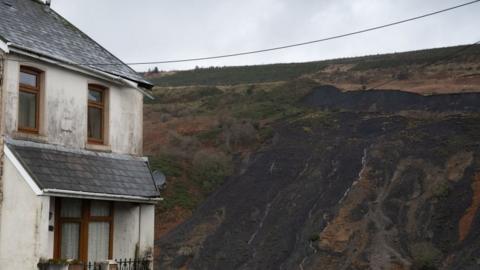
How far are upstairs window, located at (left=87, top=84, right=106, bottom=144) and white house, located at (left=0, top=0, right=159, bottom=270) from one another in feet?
0.08

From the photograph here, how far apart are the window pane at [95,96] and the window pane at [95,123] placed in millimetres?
233

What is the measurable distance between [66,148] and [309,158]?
3055 cm

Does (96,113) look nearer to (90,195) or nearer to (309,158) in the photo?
(90,195)

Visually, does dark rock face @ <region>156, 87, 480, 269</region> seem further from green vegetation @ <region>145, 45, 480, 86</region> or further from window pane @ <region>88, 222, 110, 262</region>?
green vegetation @ <region>145, 45, 480, 86</region>

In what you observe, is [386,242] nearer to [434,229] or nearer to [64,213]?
[434,229]

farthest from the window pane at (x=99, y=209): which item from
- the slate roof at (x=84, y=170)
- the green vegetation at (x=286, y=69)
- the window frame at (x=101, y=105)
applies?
the green vegetation at (x=286, y=69)

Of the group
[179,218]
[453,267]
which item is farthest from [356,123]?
[453,267]

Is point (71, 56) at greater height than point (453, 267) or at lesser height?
greater

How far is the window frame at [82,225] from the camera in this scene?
15.8 meters

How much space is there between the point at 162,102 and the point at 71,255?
2167 inches

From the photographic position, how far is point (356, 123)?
5066cm

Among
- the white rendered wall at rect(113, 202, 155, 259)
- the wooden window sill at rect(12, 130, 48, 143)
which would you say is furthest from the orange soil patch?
the wooden window sill at rect(12, 130, 48, 143)

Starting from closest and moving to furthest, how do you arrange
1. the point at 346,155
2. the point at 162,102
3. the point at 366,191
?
the point at 366,191 → the point at 346,155 → the point at 162,102

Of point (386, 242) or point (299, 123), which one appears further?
point (299, 123)
